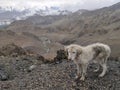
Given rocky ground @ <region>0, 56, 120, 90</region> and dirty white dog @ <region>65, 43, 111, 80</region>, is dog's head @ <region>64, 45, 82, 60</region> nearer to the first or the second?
dirty white dog @ <region>65, 43, 111, 80</region>

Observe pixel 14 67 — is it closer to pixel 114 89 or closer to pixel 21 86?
pixel 21 86

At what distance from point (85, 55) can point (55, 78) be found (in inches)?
59.6

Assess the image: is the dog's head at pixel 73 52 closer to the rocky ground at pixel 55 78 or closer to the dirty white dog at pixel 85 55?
the dirty white dog at pixel 85 55

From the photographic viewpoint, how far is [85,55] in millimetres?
12195

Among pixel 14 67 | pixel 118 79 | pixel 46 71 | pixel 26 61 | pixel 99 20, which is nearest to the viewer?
pixel 118 79

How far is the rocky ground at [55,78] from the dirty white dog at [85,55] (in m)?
0.40

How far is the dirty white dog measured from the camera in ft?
39.0

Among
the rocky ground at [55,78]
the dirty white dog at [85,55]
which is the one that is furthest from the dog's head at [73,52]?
the rocky ground at [55,78]

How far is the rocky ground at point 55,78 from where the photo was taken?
39.0 ft

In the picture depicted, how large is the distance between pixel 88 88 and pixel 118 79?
1.44 m

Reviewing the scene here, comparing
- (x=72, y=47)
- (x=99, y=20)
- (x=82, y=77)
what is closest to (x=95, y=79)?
(x=82, y=77)

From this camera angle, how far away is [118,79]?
12484mm

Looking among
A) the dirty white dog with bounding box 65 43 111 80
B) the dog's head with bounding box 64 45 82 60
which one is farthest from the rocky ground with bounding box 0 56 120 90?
the dog's head with bounding box 64 45 82 60

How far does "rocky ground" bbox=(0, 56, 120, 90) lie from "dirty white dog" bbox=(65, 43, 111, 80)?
15.8 inches
